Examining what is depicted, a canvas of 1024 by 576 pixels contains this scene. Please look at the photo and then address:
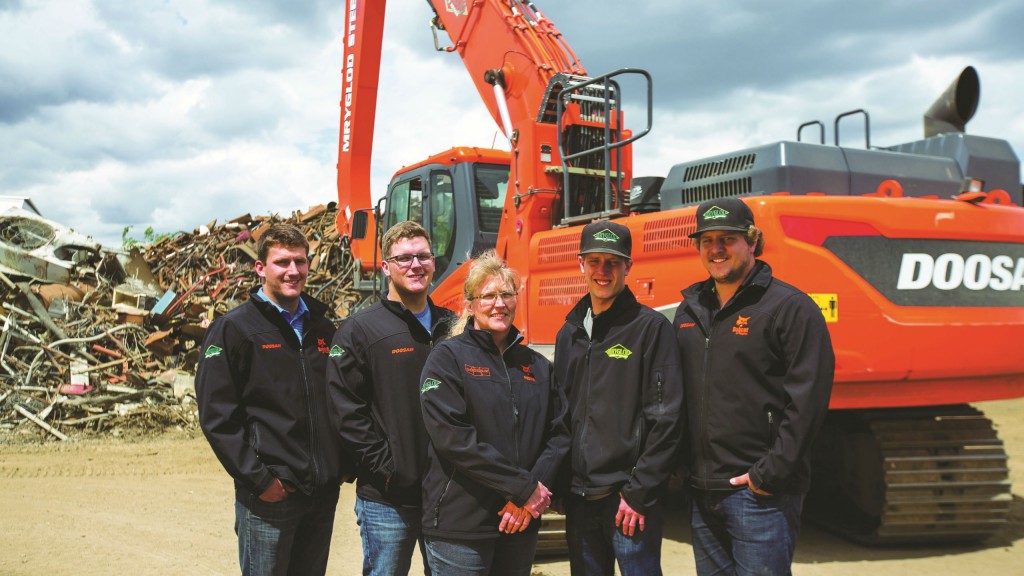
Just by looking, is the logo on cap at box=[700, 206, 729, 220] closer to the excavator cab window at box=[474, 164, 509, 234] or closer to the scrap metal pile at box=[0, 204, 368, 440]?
the excavator cab window at box=[474, 164, 509, 234]

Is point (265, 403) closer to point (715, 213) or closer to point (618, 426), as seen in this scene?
point (618, 426)

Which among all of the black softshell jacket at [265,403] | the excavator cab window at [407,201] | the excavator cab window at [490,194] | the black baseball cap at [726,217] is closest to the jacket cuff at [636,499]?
the black baseball cap at [726,217]

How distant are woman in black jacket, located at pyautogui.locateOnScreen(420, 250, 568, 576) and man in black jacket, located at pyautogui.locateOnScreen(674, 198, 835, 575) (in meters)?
0.55

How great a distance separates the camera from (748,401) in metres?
2.98

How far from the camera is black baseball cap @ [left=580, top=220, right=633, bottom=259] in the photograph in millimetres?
3195

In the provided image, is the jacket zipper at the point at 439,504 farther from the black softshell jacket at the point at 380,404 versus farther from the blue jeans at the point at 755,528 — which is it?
the blue jeans at the point at 755,528

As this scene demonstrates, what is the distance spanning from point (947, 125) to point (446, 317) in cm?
458

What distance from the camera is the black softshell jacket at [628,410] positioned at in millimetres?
2998

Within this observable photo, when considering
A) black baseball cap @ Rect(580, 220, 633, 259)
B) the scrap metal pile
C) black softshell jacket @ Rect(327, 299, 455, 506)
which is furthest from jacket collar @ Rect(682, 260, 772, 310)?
the scrap metal pile

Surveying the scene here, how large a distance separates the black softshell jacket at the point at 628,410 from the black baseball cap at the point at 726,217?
391mm

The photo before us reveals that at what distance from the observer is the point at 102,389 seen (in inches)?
414

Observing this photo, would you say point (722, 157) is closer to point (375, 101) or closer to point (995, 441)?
point (995, 441)

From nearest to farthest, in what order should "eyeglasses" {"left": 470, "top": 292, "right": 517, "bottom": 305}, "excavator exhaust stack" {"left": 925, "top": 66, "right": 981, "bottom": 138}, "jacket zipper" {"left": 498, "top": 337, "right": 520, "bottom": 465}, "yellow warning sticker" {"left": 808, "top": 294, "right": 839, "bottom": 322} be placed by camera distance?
"jacket zipper" {"left": 498, "top": 337, "right": 520, "bottom": 465}
"eyeglasses" {"left": 470, "top": 292, "right": 517, "bottom": 305}
"yellow warning sticker" {"left": 808, "top": 294, "right": 839, "bottom": 322}
"excavator exhaust stack" {"left": 925, "top": 66, "right": 981, "bottom": 138}

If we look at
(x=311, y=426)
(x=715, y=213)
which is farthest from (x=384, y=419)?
(x=715, y=213)
